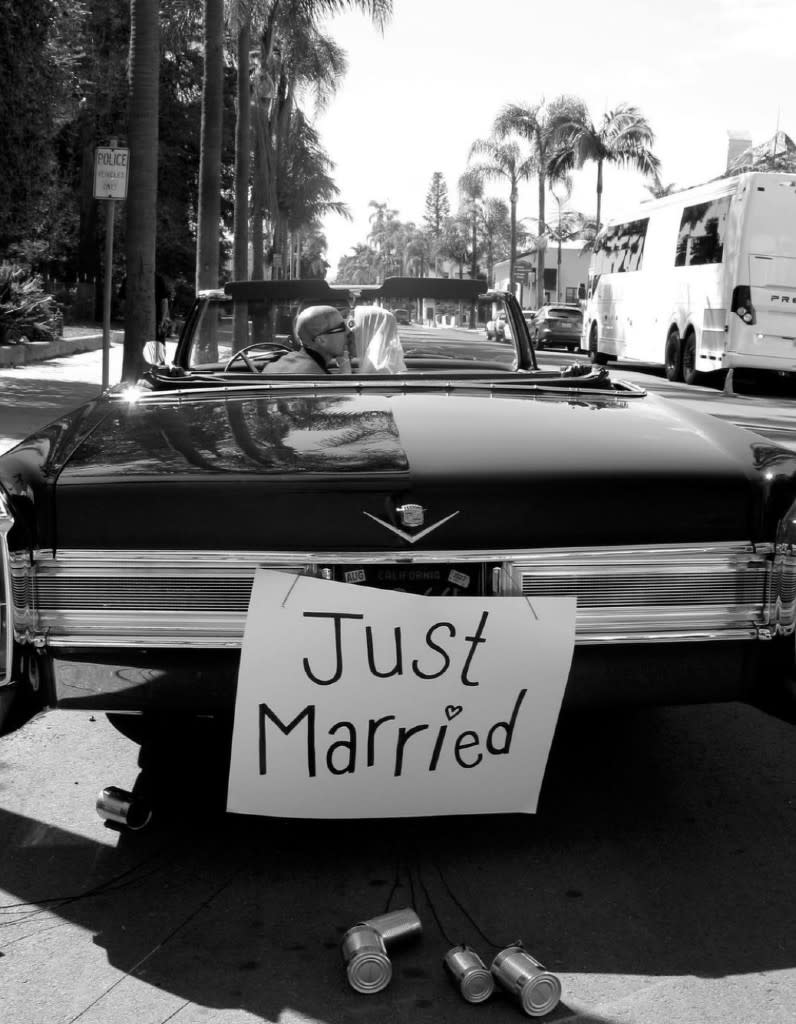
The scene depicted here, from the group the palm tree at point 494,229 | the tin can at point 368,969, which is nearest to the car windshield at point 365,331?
the tin can at point 368,969

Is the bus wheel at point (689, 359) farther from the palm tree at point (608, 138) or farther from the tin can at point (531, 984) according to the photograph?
the palm tree at point (608, 138)

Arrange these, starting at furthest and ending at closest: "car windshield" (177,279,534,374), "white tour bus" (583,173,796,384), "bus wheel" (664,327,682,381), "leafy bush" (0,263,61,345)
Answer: "bus wheel" (664,327,682,381), "leafy bush" (0,263,61,345), "white tour bus" (583,173,796,384), "car windshield" (177,279,534,374)

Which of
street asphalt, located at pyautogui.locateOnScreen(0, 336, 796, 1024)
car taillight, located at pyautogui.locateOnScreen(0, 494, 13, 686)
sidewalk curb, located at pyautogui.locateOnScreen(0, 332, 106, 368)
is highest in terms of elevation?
car taillight, located at pyautogui.locateOnScreen(0, 494, 13, 686)

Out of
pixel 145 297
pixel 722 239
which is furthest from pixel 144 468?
pixel 722 239

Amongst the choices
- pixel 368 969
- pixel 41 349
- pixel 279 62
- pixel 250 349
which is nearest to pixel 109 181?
pixel 250 349

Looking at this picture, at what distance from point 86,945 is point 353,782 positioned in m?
0.68

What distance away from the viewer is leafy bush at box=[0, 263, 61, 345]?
22.8m

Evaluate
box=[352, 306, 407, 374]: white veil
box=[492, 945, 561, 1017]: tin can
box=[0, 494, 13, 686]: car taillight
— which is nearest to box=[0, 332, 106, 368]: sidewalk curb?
box=[352, 306, 407, 374]: white veil

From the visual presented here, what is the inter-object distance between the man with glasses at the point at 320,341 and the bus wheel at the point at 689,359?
1892cm

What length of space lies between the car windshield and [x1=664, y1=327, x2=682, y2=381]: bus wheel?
1939 centimetres

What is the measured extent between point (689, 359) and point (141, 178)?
12007mm

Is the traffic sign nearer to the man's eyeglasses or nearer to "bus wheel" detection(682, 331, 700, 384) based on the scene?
the man's eyeglasses

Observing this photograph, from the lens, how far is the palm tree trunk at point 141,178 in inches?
581

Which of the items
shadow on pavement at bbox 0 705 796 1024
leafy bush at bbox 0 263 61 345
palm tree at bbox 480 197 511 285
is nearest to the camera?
shadow on pavement at bbox 0 705 796 1024
